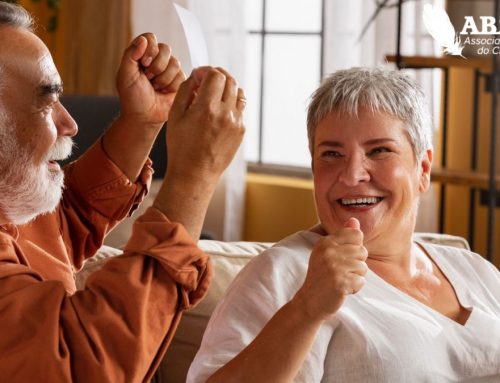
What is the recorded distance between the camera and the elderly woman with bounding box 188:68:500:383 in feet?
5.40

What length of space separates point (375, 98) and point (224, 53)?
10.6 ft

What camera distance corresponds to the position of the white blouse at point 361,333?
163 centimetres

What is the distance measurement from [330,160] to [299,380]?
438 mm

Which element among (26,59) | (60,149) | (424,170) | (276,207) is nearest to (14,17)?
(26,59)

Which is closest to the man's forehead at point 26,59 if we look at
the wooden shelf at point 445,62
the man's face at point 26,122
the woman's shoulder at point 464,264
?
the man's face at point 26,122

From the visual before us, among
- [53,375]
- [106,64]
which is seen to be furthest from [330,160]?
[106,64]

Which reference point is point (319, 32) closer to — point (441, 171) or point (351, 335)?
point (441, 171)

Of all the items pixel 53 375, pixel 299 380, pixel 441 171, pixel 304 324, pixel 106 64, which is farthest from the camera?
pixel 106 64

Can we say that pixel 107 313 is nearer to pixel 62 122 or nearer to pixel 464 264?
pixel 62 122

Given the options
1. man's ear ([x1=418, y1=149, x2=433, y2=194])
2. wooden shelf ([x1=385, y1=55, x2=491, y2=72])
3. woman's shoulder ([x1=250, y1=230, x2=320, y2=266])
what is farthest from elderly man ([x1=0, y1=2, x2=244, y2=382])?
wooden shelf ([x1=385, y1=55, x2=491, y2=72])

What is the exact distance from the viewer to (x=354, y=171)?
1794mm

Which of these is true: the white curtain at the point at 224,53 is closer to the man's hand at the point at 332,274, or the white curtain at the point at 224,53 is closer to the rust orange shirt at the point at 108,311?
the man's hand at the point at 332,274

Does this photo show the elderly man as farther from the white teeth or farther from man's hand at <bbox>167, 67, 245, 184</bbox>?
the white teeth

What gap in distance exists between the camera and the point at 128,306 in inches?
48.6
